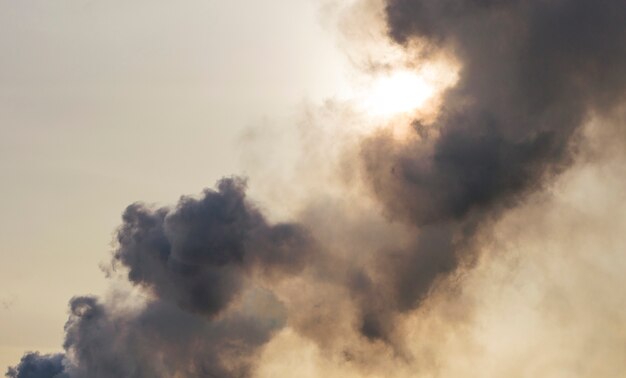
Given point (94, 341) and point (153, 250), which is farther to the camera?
point (94, 341)

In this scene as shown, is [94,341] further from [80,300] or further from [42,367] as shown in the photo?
[42,367]

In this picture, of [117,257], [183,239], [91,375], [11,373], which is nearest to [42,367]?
[11,373]

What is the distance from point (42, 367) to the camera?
578 ft

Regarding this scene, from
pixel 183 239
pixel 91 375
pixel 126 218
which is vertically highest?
pixel 126 218

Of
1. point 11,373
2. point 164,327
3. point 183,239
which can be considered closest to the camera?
point 183,239

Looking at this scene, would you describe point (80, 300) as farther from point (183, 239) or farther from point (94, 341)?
point (183, 239)

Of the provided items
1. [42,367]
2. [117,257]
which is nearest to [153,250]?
[117,257]

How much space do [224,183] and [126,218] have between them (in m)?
24.7

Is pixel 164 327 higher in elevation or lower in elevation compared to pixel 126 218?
lower

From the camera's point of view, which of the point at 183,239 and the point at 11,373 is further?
the point at 11,373

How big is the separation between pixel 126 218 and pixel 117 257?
24.1 feet

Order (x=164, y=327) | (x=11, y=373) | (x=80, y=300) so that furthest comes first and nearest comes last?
(x=11, y=373) → (x=80, y=300) → (x=164, y=327)

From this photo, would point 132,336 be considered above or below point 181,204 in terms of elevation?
below

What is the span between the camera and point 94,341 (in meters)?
160
